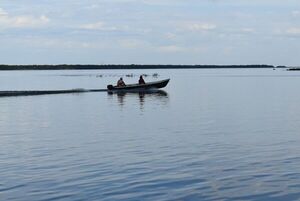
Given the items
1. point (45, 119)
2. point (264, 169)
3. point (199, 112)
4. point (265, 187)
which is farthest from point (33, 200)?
point (199, 112)

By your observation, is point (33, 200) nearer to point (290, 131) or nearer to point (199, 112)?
point (290, 131)

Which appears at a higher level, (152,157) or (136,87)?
(152,157)

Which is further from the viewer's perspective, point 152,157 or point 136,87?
point 136,87

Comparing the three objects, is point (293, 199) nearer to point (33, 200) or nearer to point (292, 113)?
point (33, 200)

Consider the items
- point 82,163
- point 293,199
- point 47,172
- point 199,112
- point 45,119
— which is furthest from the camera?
point 199,112

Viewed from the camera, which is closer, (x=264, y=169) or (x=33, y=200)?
(x=33, y=200)

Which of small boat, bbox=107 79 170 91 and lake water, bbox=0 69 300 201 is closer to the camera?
lake water, bbox=0 69 300 201

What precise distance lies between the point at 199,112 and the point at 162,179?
24116 millimetres

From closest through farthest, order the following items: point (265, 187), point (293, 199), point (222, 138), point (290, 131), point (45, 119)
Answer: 1. point (293, 199)
2. point (265, 187)
3. point (222, 138)
4. point (290, 131)
5. point (45, 119)

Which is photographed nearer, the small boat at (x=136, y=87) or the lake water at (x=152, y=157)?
the lake water at (x=152, y=157)

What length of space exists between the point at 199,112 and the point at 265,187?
82.0ft

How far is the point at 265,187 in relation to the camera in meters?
15.0

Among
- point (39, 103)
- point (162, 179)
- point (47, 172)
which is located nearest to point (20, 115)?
point (39, 103)

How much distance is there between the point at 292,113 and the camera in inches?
1516
